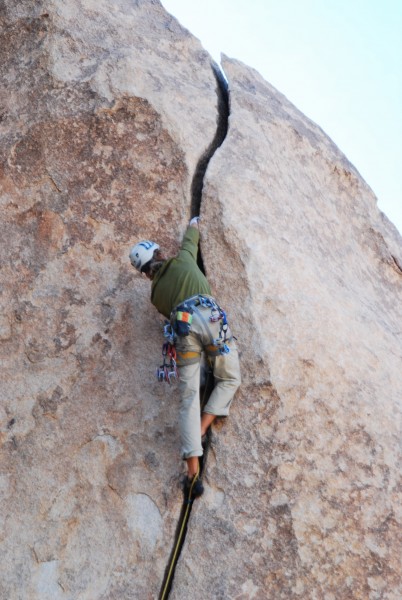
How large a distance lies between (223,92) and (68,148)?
196 cm

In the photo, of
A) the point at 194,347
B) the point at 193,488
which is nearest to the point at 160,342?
the point at 194,347

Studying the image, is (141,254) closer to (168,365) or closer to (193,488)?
(168,365)

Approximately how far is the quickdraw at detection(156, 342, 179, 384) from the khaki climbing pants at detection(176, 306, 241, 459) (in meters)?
0.06

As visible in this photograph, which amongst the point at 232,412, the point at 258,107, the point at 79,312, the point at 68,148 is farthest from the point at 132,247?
the point at 258,107

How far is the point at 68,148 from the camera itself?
7.12m

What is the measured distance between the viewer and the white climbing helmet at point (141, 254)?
240 inches

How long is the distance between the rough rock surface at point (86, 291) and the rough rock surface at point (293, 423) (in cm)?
45

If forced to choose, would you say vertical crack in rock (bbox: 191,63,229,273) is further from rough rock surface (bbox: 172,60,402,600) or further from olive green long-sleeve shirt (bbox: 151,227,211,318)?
olive green long-sleeve shirt (bbox: 151,227,211,318)

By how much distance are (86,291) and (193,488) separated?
1974mm

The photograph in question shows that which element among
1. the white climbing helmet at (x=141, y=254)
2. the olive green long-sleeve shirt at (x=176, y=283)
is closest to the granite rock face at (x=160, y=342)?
the olive green long-sleeve shirt at (x=176, y=283)

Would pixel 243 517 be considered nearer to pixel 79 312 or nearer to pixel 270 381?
pixel 270 381

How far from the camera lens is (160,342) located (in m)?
6.45

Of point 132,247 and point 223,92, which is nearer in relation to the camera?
point 132,247

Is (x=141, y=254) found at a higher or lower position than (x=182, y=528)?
higher
